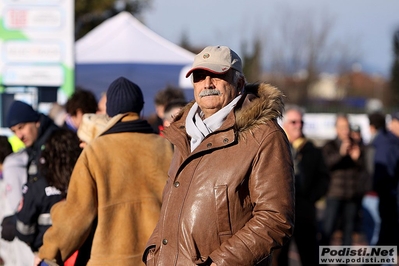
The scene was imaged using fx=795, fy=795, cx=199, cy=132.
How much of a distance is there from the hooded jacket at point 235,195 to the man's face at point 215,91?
0.08m

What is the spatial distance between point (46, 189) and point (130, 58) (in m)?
8.46

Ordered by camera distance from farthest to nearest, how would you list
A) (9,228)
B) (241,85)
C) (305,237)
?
1. (305,237)
2. (9,228)
3. (241,85)

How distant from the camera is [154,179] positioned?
4.93 metres

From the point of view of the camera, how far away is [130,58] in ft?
45.2

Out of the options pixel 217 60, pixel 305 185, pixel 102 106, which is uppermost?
pixel 217 60

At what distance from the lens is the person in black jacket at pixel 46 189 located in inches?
216

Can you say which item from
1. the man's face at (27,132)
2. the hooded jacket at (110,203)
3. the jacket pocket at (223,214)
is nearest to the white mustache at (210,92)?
the jacket pocket at (223,214)

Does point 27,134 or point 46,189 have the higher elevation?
point 27,134

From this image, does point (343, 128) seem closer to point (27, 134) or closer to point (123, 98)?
point (27, 134)

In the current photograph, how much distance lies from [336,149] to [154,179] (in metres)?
6.48

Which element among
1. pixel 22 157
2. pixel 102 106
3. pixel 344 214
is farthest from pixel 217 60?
pixel 344 214

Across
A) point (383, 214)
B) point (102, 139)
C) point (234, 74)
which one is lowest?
point (383, 214)

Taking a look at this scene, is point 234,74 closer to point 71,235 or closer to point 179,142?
point 179,142

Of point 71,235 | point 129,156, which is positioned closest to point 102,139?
point 129,156
